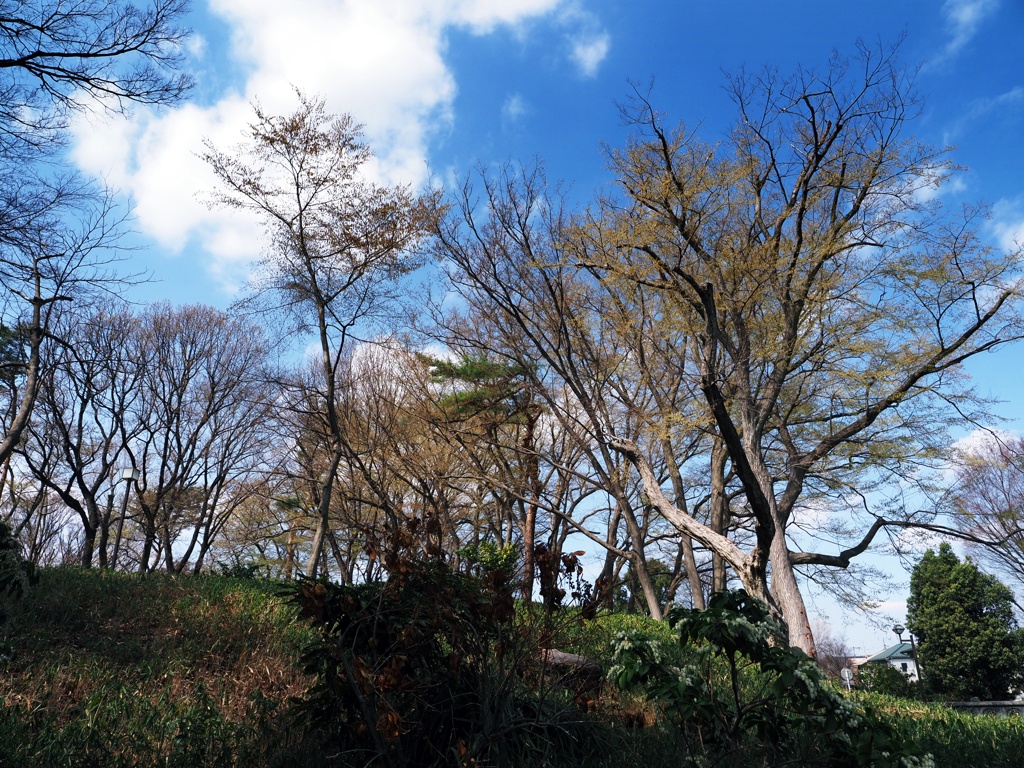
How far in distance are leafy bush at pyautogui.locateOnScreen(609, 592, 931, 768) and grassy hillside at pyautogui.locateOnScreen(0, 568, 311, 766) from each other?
92.4 inches

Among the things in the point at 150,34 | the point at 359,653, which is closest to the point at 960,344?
the point at 359,653

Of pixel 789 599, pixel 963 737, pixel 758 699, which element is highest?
pixel 789 599

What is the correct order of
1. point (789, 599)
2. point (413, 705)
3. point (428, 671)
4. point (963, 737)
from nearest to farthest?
point (413, 705)
point (428, 671)
point (963, 737)
point (789, 599)

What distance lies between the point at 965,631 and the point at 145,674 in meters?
27.1

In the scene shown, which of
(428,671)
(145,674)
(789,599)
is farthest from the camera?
(789,599)

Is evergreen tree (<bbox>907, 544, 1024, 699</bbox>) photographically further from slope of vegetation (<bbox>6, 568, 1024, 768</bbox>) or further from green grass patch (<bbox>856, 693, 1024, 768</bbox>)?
slope of vegetation (<bbox>6, 568, 1024, 768</bbox>)

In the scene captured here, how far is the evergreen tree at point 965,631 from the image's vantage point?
22578mm

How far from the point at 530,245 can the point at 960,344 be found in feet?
25.2

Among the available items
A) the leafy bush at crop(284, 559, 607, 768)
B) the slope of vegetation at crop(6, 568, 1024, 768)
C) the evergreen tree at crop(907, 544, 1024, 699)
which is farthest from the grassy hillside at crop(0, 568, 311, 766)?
the evergreen tree at crop(907, 544, 1024, 699)

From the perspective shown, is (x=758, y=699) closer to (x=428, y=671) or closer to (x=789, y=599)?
(x=428, y=671)

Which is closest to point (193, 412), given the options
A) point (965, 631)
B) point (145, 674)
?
point (145, 674)

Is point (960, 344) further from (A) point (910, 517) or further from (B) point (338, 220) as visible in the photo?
(B) point (338, 220)

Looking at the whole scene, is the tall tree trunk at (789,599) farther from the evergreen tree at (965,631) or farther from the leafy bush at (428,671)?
the evergreen tree at (965,631)

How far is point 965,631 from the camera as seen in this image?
23.2 m
